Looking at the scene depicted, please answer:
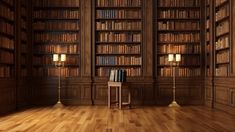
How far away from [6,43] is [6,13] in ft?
2.22

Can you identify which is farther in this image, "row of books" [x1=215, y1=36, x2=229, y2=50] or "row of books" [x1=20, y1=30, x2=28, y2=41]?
"row of books" [x1=20, y1=30, x2=28, y2=41]

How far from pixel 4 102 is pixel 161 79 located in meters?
4.22

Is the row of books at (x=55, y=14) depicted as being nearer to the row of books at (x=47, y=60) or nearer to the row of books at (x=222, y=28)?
the row of books at (x=47, y=60)

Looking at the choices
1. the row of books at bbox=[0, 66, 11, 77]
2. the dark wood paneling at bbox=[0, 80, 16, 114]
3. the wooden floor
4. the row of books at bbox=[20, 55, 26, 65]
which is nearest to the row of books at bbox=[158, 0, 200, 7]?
the wooden floor

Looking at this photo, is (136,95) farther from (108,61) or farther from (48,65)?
(48,65)

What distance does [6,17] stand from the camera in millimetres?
8305

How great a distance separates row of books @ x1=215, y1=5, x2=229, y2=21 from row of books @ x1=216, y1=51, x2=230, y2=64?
0.86m

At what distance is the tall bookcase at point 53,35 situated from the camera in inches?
400

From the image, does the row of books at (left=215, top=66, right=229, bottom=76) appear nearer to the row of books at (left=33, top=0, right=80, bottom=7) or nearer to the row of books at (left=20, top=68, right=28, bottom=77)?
the row of books at (left=33, top=0, right=80, bottom=7)

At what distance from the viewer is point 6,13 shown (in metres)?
8.31

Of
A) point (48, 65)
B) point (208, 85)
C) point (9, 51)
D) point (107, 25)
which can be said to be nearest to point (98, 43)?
point (107, 25)

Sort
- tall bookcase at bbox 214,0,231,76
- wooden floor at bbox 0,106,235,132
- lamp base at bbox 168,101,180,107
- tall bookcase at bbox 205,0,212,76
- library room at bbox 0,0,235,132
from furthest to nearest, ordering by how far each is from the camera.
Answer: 1. library room at bbox 0,0,235,132
2. lamp base at bbox 168,101,180,107
3. tall bookcase at bbox 205,0,212,76
4. tall bookcase at bbox 214,0,231,76
5. wooden floor at bbox 0,106,235,132

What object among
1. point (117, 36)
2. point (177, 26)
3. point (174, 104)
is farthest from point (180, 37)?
point (174, 104)

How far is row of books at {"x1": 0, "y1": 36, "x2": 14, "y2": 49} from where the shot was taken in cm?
802
